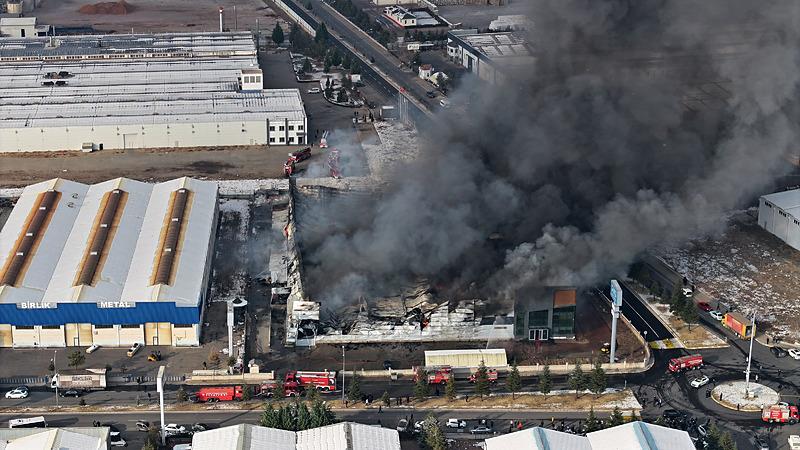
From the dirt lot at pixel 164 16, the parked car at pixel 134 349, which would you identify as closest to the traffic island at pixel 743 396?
the parked car at pixel 134 349

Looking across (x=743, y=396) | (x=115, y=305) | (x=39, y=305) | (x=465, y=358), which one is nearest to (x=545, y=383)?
(x=465, y=358)

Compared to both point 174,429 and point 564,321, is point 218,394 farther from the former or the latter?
point 564,321

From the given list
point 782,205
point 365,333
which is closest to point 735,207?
point 782,205

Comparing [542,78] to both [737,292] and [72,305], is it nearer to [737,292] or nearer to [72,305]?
[737,292]

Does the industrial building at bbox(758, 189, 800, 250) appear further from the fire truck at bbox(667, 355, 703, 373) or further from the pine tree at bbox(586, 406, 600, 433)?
the pine tree at bbox(586, 406, 600, 433)

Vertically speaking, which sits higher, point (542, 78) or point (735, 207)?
point (542, 78)

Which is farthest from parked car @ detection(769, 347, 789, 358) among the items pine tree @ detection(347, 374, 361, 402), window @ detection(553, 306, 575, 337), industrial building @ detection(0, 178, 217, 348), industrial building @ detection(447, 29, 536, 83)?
industrial building @ detection(447, 29, 536, 83)
